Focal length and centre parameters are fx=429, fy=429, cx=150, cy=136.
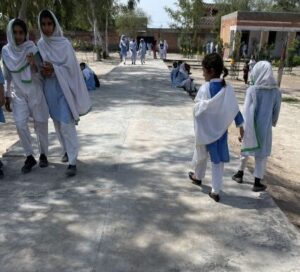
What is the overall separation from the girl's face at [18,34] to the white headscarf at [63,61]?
18 centimetres

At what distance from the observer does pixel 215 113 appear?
12.5 feet

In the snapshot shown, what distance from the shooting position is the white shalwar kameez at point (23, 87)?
4297 millimetres

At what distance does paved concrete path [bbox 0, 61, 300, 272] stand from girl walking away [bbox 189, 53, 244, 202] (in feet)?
1.36

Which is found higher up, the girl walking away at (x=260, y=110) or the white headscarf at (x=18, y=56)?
the white headscarf at (x=18, y=56)

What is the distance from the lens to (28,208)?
3.73 metres

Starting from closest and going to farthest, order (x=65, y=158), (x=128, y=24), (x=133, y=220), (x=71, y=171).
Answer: (x=133, y=220) → (x=71, y=171) → (x=65, y=158) → (x=128, y=24)

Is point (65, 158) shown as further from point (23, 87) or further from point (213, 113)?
point (213, 113)

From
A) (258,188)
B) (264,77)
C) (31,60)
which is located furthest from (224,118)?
(31,60)

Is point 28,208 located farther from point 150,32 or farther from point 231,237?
point 150,32

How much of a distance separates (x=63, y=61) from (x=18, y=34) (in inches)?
20.2

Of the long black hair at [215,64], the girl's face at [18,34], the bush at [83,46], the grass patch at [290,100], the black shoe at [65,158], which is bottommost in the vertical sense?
the bush at [83,46]

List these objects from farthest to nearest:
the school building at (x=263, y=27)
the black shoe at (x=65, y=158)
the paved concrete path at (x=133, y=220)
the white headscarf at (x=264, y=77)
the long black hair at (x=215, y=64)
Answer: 1. the school building at (x=263, y=27)
2. the black shoe at (x=65, y=158)
3. the white headscarf at (x=264, y=77)
4. the long black hair at (x=215, y=64)
5. the paved concrete path at (x=133, y=220)

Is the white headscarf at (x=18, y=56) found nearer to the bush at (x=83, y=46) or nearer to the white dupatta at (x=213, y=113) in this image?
the white dupatta at (x=213, y=113)

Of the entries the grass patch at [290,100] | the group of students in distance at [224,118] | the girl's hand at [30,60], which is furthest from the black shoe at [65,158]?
the grass patch at [290,100]
